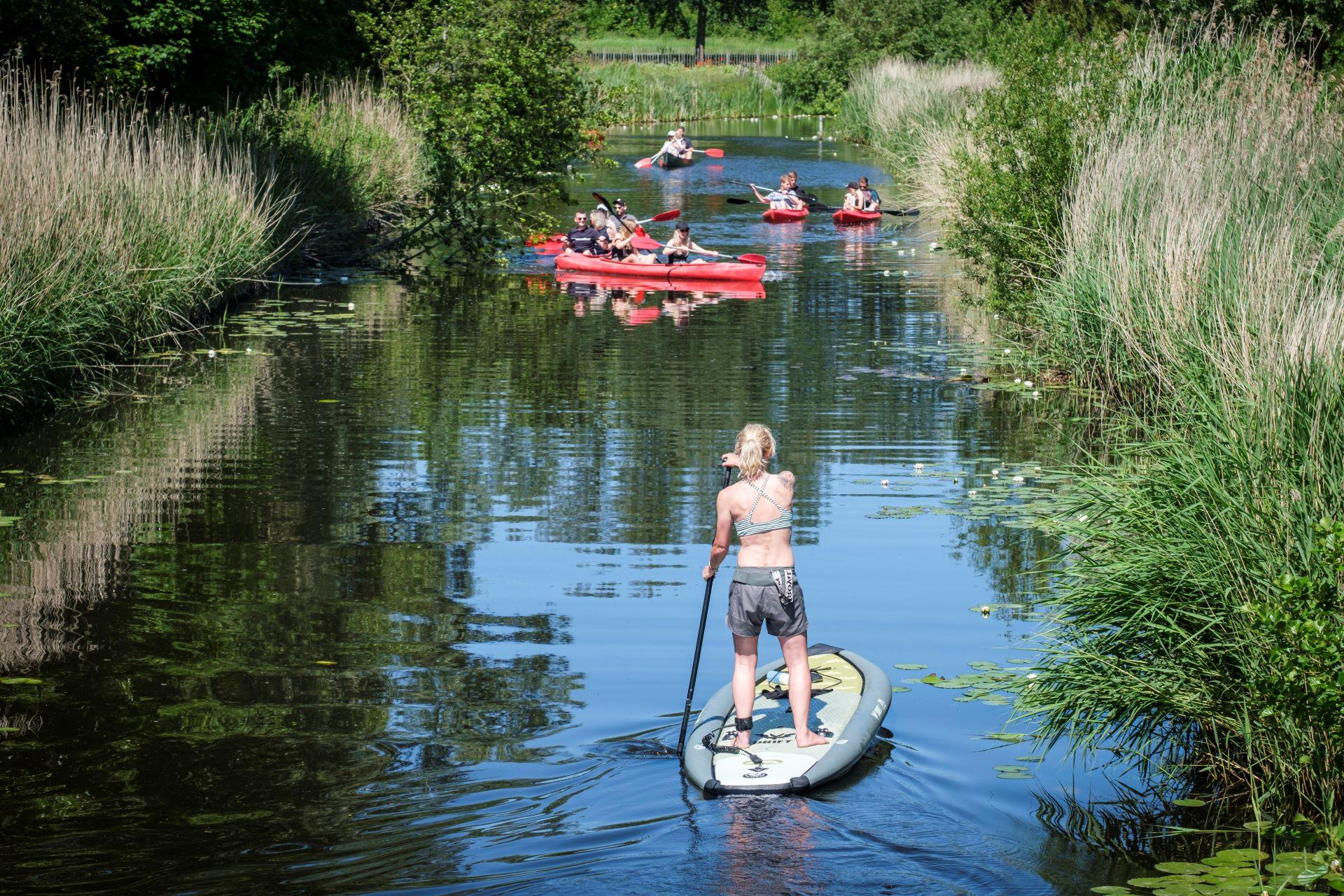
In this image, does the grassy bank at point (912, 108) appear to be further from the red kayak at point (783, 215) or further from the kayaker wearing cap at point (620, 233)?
the kayaker wearing cap at point (620, 233)

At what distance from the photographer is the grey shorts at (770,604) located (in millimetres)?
6727

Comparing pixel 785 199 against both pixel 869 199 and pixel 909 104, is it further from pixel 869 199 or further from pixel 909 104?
pixel 909 104

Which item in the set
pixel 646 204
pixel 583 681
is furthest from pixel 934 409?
pixel 646 204

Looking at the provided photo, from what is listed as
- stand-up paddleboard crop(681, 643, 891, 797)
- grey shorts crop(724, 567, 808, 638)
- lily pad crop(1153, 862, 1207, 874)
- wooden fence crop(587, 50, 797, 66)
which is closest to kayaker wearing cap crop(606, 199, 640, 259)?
stand-up paddleboard crop(681, 643, 891, 797)

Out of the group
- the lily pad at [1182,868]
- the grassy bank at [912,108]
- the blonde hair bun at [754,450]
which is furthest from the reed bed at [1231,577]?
the grassy bank at [912,108]

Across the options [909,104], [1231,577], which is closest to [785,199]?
[909,104]

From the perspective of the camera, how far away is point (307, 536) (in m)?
10.3

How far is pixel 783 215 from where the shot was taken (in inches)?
1254

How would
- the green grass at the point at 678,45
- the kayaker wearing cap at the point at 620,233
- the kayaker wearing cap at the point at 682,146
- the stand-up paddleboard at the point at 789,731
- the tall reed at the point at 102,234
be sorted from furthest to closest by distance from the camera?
the green grass at the point at 678,45
the kayaker wearing cap at the point at 682,146
the kayaker wearing cap at the point at 620,233
the tall reed at the point at 102,234
the stand-up paddleboard at the point at 789,731

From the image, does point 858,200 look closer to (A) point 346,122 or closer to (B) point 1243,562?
(A) point 346,122

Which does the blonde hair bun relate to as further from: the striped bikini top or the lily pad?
the lily pad

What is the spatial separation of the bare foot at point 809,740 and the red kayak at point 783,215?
25746 mm

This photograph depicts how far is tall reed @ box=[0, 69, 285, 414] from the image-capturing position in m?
13.1

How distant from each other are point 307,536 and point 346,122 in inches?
658
